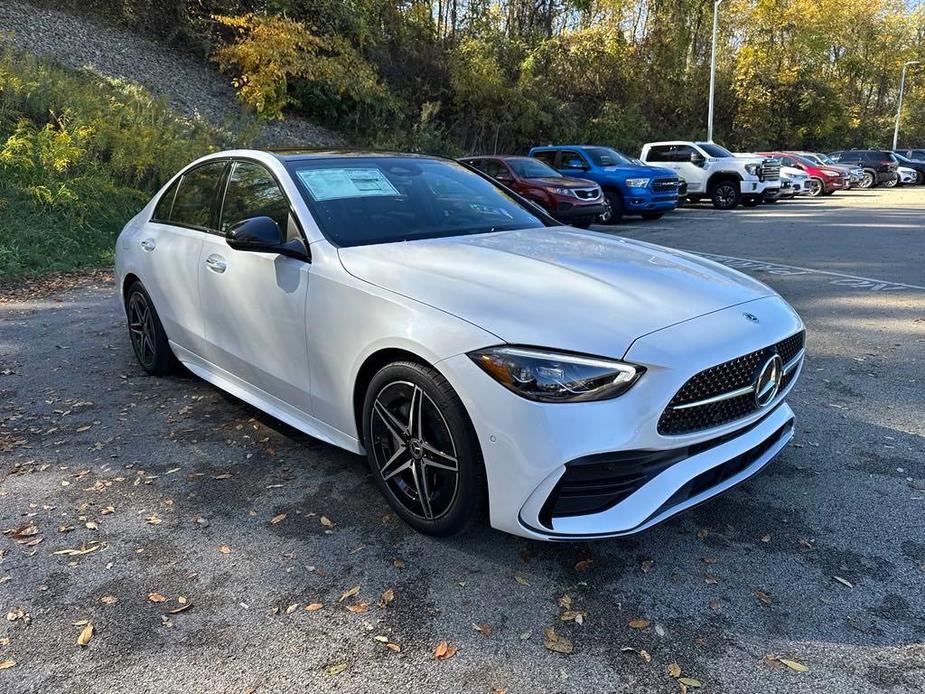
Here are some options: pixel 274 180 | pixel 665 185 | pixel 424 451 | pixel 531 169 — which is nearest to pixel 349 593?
pixel 424 451

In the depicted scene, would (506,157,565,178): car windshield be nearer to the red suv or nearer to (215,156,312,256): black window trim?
the red suv

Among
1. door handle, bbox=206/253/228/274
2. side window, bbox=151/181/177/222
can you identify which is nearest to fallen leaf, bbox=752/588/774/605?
door handle, bbox=206/253/228/274

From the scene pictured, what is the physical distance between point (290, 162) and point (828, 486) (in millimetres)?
3129

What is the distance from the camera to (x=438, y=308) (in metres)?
2.76

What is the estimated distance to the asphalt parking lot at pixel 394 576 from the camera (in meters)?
2.29

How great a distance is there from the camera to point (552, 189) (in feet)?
Result: 45.2

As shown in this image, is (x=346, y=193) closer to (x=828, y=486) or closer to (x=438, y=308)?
(x=438, y=308)

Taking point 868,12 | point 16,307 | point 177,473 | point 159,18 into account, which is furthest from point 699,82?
point 177,473

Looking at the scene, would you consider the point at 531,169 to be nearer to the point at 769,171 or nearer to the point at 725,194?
the point at 725,194

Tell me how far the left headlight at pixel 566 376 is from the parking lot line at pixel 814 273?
664 cm

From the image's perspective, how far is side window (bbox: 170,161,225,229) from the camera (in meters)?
4.39

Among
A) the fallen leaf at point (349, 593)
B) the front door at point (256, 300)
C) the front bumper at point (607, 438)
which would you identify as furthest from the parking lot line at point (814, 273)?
the fallen leaf at point (349, 593)

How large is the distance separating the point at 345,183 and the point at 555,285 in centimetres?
147

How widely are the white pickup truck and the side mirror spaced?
1809 cm
